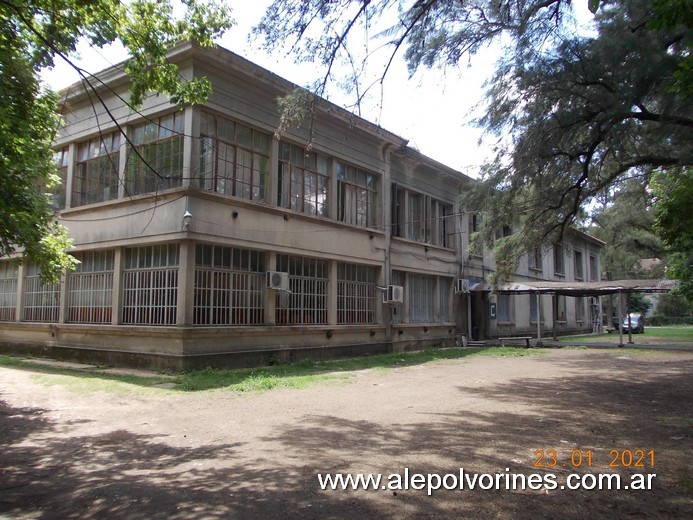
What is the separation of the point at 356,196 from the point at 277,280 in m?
5.49

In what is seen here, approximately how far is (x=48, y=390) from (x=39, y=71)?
5.94 meters

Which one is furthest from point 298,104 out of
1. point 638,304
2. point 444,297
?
point 638,304

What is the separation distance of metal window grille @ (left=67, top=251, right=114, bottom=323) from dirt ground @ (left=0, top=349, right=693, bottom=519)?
125 inches

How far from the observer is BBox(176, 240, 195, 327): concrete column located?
11.9m

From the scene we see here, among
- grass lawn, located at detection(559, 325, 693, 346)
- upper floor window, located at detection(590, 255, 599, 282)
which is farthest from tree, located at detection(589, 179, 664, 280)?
grass lawn, located at detection(559, 325, 693, 346)

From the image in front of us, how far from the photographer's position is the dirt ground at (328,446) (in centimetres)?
416

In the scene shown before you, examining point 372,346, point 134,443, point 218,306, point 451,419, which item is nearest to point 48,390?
point 218,306

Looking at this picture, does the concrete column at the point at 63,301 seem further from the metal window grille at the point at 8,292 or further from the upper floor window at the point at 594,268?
the upper floor window at the point at 594,268

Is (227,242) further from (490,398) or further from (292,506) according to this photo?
(292,506)

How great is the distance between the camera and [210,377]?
37.2 ft

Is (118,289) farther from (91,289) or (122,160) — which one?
(122,160)

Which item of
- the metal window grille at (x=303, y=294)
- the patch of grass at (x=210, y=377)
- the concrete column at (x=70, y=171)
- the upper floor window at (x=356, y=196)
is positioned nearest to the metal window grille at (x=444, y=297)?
the upper floor window at (x=356, y=196)

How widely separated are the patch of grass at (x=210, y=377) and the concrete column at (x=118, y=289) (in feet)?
4.69

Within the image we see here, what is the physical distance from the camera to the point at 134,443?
6.29 meters
